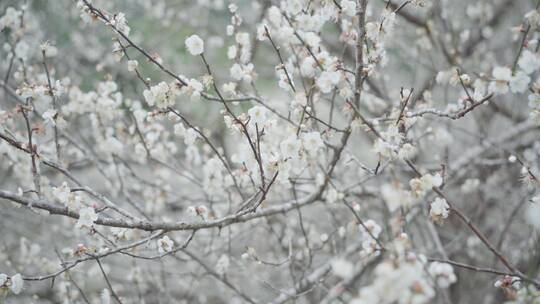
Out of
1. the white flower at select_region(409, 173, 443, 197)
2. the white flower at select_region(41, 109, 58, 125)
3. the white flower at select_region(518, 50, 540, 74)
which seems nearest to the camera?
the white flower at select_region(518, 50, 540, 74)

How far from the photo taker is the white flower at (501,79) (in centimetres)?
169

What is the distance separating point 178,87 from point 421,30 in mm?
2848

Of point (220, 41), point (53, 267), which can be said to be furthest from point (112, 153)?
point (220, 41)

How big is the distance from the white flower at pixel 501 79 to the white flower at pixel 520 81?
2 cm

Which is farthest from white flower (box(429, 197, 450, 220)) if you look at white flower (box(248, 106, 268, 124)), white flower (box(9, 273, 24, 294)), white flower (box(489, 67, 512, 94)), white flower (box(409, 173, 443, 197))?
white flower (box(9, 273, 24, 294))

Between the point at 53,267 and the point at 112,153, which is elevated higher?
the point at 112,153

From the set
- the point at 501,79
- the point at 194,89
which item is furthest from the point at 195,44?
the point at 501,79

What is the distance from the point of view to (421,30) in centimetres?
420

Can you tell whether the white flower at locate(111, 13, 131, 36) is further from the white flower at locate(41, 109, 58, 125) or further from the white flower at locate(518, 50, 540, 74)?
the white flower at locate(518, 50, 540, 74)

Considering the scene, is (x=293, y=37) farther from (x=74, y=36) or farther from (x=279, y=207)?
(x=74, y=36)

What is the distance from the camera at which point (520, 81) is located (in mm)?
1714

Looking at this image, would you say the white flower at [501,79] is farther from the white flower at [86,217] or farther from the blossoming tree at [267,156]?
the white flower at [86,217]

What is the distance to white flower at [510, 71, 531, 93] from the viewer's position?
1.70 m

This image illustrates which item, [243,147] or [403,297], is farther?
[243,147]
